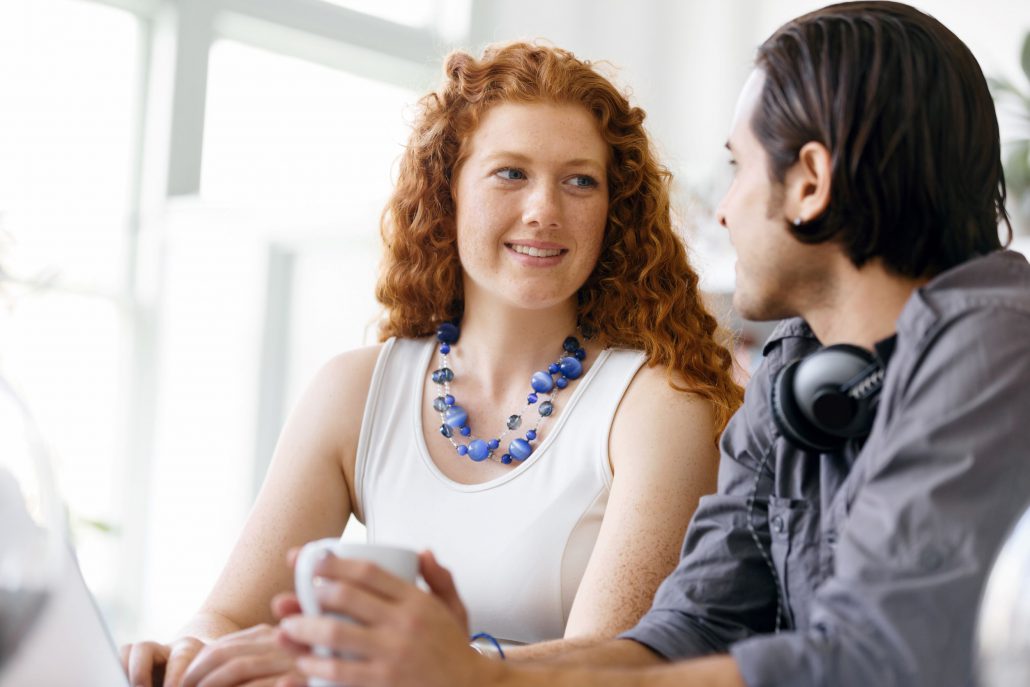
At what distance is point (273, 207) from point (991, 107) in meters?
3.06

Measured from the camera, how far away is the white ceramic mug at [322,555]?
864 millimetres

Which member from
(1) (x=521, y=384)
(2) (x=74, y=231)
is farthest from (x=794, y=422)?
(2) (x=74, y=231)

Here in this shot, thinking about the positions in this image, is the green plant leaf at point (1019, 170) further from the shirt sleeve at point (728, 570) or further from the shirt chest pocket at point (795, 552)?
the shirt chest pocket at point (795, 552)

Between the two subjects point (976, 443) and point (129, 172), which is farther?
point (129, 172)

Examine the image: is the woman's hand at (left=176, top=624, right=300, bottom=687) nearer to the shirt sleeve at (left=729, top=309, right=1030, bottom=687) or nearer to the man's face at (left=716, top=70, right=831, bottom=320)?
the shirt sleeve at (left=729, top=309, right=1030, bottom=687)

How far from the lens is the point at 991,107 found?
1126 millimetres

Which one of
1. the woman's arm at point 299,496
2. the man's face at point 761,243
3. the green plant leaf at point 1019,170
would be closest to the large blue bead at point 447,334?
the woman's arm at point 299,496

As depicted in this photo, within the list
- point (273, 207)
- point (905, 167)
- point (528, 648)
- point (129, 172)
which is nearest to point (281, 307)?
point (273, 207)

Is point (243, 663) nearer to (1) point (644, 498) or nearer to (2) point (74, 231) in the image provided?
(1) point (644, 498)

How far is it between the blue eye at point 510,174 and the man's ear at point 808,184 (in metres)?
0.70

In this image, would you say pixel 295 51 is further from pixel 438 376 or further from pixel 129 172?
pixel 438 376

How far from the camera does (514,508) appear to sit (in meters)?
1.71

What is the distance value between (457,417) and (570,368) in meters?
0.18

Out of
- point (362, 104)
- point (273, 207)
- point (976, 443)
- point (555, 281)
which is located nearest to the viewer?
point (976, 443)
